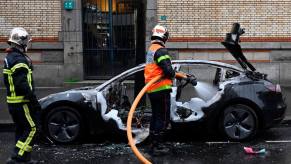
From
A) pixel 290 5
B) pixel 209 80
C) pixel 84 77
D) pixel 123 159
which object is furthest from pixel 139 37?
pixel 290 5

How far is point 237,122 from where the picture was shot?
7.73 meters

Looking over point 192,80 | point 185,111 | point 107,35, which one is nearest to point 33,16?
point 107,35

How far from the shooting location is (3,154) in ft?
23.7

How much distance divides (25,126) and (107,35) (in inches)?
321

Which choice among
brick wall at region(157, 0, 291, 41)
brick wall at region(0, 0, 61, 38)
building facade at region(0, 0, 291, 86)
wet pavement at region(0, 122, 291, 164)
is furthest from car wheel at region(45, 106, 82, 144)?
brick wall at region(157, 0, 291, 41)

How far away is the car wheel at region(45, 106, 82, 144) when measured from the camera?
7.72 metres

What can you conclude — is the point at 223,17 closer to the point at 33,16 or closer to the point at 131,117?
the point at 33,16

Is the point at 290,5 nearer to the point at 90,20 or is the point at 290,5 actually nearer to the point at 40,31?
the point at 90,20

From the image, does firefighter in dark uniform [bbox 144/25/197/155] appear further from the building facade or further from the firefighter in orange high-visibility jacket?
the building facade

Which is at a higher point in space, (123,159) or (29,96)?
(29,96)

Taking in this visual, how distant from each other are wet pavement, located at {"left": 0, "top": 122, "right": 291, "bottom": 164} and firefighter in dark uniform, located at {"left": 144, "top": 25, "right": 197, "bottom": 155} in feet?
1.04

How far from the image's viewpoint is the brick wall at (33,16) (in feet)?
45.0

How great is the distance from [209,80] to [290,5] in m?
6.77

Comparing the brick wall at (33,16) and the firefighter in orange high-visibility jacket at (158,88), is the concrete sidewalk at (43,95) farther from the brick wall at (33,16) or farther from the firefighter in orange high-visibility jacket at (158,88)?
the firefighter in orange high-visibility jacket at (158,88)
